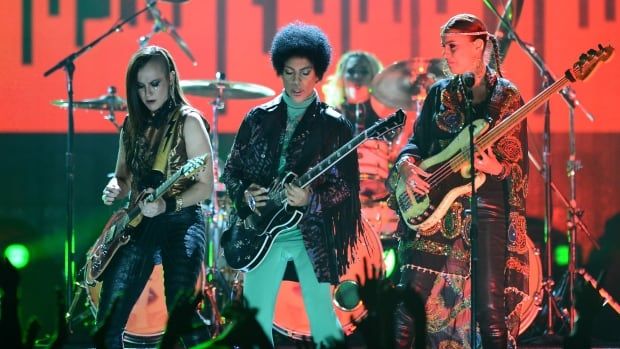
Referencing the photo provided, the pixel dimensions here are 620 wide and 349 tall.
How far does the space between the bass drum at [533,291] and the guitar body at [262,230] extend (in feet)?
8.76

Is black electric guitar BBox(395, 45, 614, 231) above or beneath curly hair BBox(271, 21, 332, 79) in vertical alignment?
beneath

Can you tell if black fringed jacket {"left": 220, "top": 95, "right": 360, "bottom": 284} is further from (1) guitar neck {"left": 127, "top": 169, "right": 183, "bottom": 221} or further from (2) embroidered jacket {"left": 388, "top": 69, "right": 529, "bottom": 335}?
(2) embroidered jacket {"left": 388, "top": 69, "right": 529, "bottom": 335}

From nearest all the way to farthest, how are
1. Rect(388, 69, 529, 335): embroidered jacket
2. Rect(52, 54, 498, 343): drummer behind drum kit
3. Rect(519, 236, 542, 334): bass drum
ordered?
Rect(388, 69, 529, 335): embroidered jacket → Rect(519, 236, 542, 334): bass drum → Rect(52, 54, 498, 343): drummer behind drum kit

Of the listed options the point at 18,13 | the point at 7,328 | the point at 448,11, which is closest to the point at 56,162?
the point at 18,13

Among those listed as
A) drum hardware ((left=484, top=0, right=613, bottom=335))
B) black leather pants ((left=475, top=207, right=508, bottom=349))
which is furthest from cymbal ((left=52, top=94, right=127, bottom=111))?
black leather pants ((left=475, top=207, right=508, bottom=349))

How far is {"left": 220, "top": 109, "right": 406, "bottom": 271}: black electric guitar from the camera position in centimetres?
485

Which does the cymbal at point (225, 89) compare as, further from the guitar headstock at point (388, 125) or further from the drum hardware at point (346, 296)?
the guitar headstock at point (388, 125)

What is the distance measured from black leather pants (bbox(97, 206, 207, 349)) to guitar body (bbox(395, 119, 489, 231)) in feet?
3.97

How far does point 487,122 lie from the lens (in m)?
5.14

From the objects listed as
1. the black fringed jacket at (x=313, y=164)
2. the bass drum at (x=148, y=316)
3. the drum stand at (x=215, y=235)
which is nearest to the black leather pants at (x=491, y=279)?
the black fringed jacket at (x=313, y=164)

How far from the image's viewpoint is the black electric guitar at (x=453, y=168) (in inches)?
202

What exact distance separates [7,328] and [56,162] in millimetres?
7323

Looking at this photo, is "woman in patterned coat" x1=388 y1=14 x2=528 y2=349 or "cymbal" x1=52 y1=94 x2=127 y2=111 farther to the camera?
"cymbal" x1=52 y1=94 x2=127 y2=111

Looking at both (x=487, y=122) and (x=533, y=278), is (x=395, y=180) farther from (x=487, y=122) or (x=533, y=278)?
(x=533, y=278)
